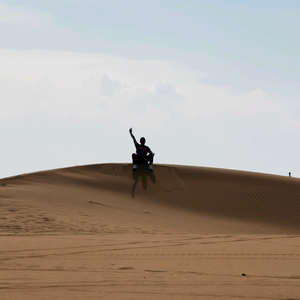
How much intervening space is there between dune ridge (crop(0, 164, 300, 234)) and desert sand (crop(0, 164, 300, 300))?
46 millimetres

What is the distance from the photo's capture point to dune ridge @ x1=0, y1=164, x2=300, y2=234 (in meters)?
14.3

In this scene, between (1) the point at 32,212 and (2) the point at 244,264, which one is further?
(1) the point at 32,212

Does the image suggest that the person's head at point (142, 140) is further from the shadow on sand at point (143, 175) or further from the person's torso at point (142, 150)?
the shadow on sand at point (143, 175)

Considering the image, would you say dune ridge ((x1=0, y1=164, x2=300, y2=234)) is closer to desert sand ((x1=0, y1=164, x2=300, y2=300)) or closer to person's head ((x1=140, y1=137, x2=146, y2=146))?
desert sand ((x1=0, y1=164, x2=300, y2=300))

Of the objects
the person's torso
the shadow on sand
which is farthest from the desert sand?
the person's torso

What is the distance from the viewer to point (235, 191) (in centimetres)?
2083

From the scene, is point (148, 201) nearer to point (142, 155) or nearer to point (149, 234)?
point (142, 155)

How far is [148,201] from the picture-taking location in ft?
61.4

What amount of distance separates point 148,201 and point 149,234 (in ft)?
21.5

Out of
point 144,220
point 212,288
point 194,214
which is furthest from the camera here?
point 194,214

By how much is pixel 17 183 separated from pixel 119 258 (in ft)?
41.4

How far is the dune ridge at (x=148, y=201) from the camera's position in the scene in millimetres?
14327

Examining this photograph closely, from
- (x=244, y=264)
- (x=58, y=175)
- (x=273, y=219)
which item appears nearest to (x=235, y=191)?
(x=273, y=219)

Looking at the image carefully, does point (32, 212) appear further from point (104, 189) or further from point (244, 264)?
point (244, 264)
